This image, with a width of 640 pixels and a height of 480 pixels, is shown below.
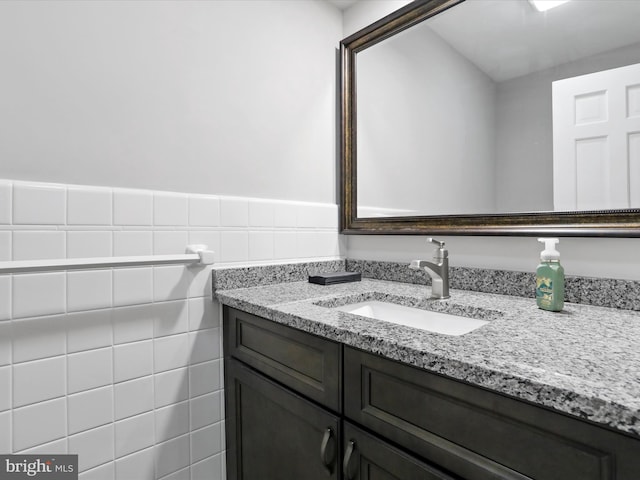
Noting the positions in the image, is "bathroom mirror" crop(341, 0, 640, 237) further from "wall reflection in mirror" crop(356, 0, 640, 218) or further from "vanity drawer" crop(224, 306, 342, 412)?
"vanity drawer" crop(224, 306, 342, 412)

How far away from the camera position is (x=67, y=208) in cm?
95

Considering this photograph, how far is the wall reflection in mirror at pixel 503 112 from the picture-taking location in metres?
0.93

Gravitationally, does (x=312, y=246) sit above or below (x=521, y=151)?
below

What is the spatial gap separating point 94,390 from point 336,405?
678 mm

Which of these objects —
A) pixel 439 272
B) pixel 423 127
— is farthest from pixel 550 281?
pixel 423 127

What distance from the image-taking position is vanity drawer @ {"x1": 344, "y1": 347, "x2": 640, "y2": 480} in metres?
0.47

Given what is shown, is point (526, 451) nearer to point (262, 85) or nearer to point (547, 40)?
point (547, 40)

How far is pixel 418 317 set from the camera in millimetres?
1101

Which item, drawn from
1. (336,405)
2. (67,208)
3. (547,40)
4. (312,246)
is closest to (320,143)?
(312,246)

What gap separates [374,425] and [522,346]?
1.05 ft

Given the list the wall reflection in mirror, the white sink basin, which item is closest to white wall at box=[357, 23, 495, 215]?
the wall reflection in mirror

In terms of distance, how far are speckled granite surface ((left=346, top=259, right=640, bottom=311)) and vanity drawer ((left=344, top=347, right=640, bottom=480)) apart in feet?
1.99

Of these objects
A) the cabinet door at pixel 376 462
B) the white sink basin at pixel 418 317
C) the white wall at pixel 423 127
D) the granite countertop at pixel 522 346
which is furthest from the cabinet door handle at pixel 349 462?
the white wall at pixel 423 127

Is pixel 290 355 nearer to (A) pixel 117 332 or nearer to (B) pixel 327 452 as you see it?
(B) pixel 327 452
